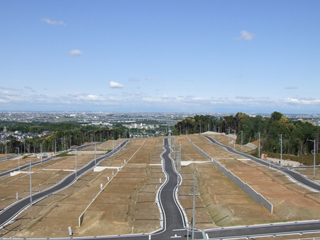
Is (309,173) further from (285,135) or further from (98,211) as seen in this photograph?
(98,211)

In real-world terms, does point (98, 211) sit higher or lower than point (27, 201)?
higher

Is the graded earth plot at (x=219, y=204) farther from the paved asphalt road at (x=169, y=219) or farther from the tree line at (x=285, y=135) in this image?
the tree line at (x=285, y=135)

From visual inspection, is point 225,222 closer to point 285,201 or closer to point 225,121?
point 285,201

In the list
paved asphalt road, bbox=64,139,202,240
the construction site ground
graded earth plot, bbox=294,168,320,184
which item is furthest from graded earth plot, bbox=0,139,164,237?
graded earth plot, bbox=294,168,320,184

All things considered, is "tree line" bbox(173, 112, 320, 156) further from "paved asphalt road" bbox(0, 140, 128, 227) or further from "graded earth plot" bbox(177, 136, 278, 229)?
"paved asphalt road" bbox(0, 140, 128, 227)

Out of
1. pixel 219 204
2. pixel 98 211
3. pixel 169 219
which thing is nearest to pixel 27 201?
pixel 98 211

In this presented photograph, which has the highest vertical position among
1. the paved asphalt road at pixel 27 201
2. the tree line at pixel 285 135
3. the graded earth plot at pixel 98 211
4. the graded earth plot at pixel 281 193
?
the tree line at pixel 285 135

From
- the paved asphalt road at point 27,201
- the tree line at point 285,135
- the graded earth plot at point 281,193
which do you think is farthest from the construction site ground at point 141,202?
the tree line at point 285,135
